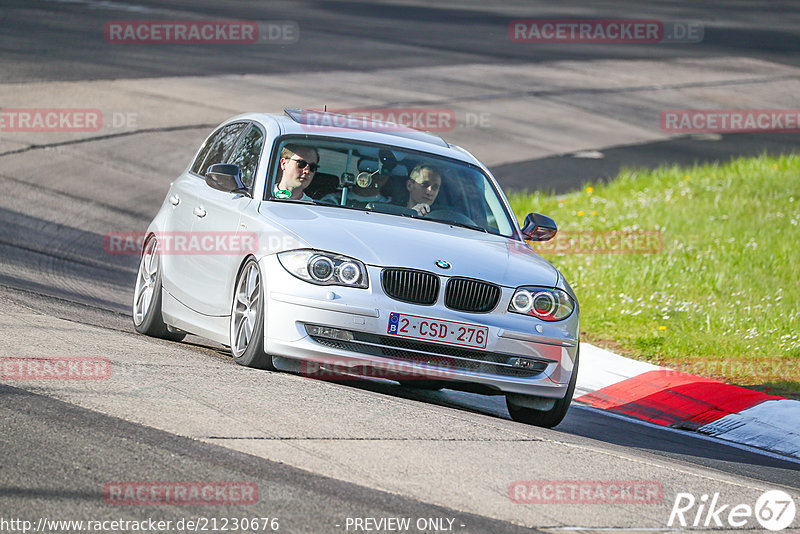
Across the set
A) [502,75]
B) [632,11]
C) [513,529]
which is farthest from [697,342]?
[632,11]

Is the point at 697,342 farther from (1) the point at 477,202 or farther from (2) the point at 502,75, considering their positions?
(2) the point at 502,75

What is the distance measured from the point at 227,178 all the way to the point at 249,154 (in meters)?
0.61

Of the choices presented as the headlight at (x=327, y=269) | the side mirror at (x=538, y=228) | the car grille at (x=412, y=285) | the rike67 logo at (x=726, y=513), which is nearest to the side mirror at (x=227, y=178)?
the headlight at (x=327, y=269)

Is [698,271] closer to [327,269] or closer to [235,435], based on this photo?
[327,269]

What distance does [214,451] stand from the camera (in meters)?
5.84

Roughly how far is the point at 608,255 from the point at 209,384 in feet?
31.0

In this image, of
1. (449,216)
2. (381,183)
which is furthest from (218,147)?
(449,216)

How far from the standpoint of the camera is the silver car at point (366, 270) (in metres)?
7.67

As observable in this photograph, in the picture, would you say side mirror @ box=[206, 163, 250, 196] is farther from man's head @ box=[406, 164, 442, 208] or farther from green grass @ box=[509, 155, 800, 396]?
green grass @ box=[509, 155, 800, 396]

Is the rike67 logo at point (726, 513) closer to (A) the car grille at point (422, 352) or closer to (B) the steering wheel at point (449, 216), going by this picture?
(A) the car grille at point (422, 352)

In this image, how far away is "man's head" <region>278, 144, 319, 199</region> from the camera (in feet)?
29.0

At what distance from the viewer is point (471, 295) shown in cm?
786

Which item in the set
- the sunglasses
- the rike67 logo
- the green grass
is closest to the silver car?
the sunglasses

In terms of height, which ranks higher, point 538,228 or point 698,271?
point 538,228
